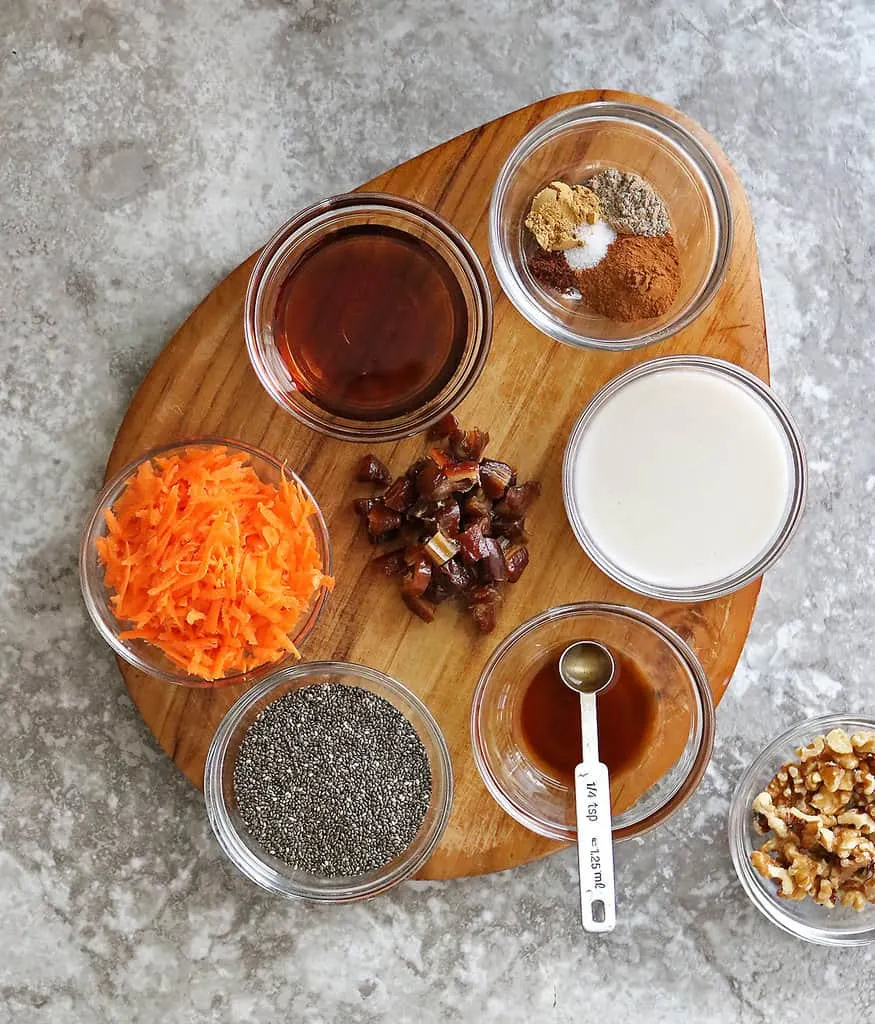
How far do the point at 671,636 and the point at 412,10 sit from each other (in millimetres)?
1679

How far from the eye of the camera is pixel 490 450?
2107 mm

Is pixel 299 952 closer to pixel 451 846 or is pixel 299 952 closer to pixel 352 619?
pixel 451 846

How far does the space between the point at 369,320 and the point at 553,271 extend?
1.34 feet

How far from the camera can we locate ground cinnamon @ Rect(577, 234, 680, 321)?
199 centimetres

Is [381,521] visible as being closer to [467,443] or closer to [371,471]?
[371,471]

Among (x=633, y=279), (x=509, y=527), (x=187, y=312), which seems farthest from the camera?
(x=187, y=312)

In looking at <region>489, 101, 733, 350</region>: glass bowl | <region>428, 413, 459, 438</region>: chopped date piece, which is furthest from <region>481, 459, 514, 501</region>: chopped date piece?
<region>489, 101, 733, 350</region>: glass bowl

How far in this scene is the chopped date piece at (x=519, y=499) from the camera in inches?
81.0

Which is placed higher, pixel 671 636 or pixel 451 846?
pixel 671 636

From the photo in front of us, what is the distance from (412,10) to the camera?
7.91 ft

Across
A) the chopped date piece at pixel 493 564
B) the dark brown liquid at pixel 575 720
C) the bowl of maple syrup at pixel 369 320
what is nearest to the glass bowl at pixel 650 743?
the dark brown liquid at pixel 575 720

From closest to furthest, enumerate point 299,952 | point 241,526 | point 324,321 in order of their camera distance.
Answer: point 241,526 → point 324,321 → point 299,952

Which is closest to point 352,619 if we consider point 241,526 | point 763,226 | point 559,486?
point 241,526

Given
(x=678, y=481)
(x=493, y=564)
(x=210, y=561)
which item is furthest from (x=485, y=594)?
(x=210, y=561)
